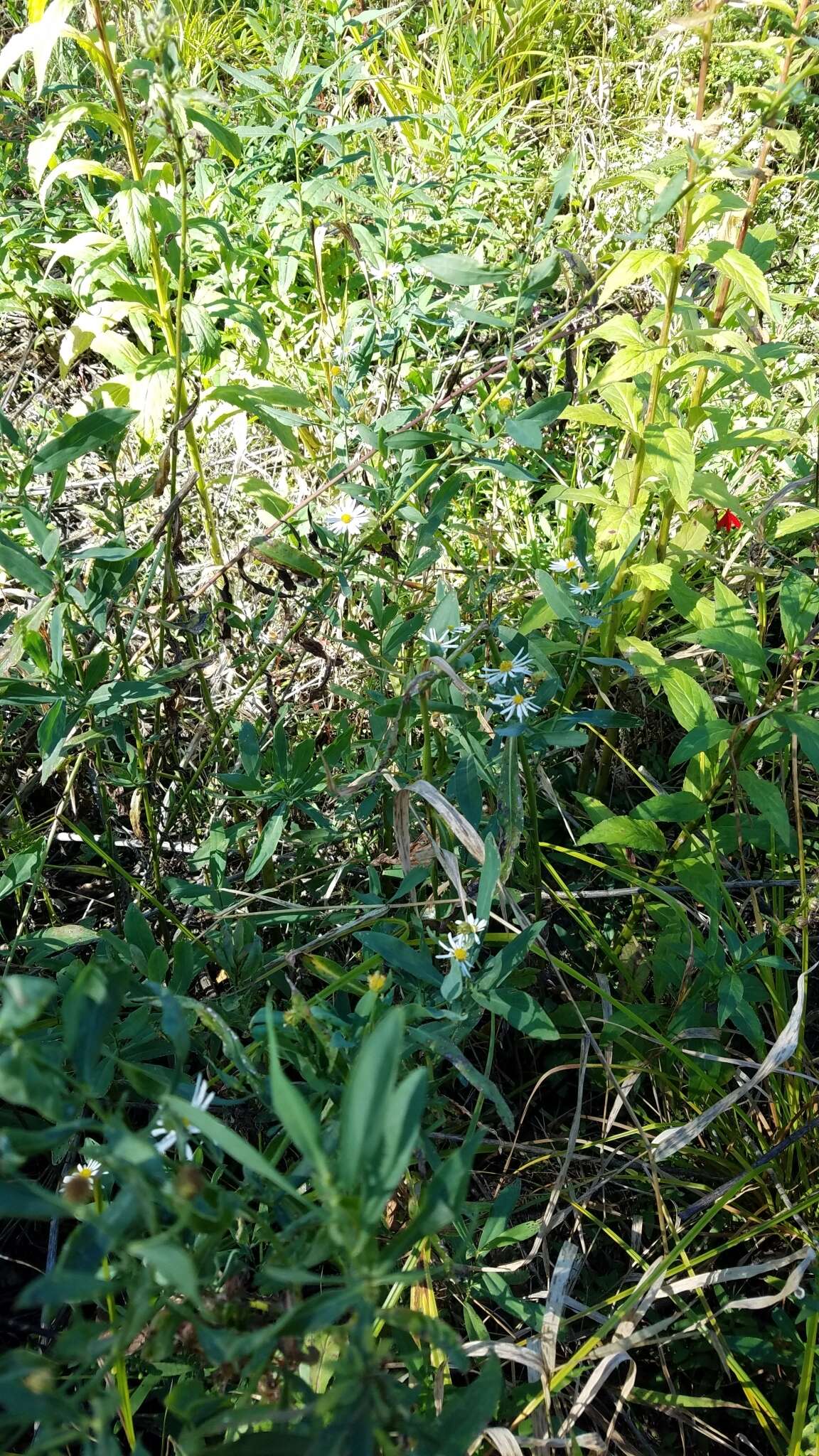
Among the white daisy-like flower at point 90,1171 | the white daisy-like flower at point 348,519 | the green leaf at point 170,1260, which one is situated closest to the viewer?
the green leaf at point 170,1260

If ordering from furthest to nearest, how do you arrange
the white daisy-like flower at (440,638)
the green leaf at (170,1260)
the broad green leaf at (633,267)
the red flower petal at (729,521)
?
the red flower petal at (729,521)
the broad green leaf at (633,267)
the white daisy-like flower at (440,638)
the green leaf at (170,1260)

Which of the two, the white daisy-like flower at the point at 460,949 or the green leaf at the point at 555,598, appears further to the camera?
the green leaf at the point at 555,598

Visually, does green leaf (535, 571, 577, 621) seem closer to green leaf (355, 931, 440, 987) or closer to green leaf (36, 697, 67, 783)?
green leaf (355, 931, 440, 987)

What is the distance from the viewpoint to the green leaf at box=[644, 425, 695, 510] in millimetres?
1490

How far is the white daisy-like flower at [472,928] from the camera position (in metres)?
1.10

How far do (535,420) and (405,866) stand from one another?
0.59 m

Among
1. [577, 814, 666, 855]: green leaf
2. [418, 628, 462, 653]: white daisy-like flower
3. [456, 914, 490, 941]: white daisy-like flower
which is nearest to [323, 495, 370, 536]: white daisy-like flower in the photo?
[418, 628, 462, 653]: white daisy-like flower

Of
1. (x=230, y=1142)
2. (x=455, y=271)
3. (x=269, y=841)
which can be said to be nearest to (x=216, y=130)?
(x=455, y=271)

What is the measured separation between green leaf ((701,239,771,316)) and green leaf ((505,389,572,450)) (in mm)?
292

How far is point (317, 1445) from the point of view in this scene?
56 centimetres

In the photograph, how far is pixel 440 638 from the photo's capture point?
133 centimetres

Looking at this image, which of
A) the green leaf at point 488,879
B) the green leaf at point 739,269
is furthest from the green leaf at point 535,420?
the green leaf at point 488,879

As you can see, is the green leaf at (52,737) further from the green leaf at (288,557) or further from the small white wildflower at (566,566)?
the small white wildflower at (566,566)

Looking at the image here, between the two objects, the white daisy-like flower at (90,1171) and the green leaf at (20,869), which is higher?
the green leaf at (20,869)
